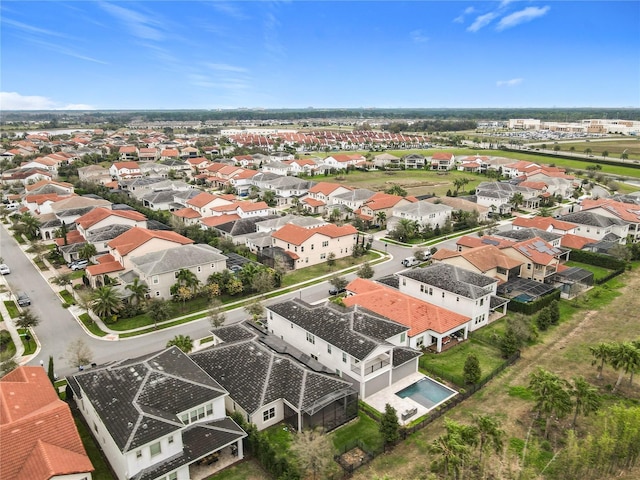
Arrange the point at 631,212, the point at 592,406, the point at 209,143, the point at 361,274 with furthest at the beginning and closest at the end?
the point at 209,143, the point at 631,212, the point at 361,274, the point at 592,406

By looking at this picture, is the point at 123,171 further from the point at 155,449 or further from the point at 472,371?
the point at 472,371

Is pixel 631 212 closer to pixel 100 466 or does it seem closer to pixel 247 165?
pixel 100 466

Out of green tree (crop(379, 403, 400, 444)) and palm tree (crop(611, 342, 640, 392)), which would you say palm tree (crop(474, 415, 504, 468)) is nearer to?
green tree (crop(379, 403, 400, 444))

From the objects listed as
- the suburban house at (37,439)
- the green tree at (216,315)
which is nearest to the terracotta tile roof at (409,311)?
the green tree at (216,315)

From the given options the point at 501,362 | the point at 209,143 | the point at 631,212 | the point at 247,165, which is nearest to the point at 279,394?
the point at 501,362

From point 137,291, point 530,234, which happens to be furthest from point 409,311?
point 530,234
